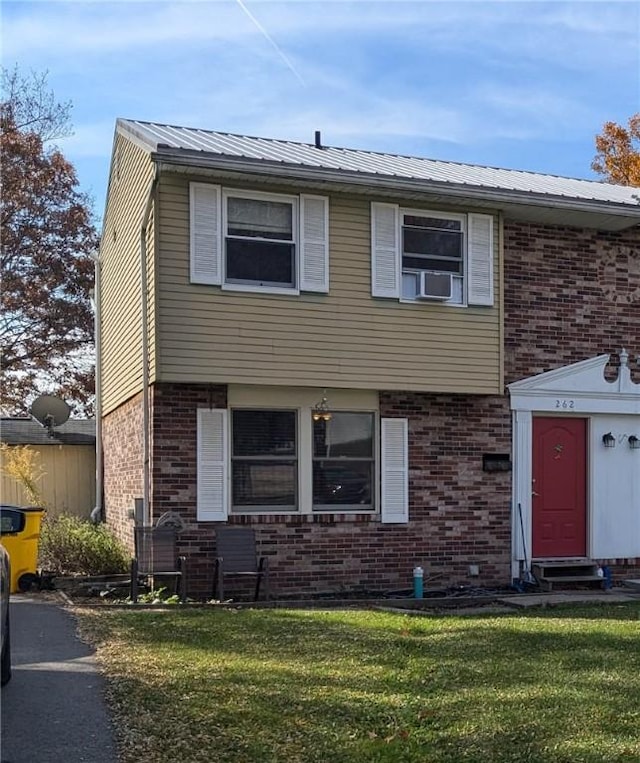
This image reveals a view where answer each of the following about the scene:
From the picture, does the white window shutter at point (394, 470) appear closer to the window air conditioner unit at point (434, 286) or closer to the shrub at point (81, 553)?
the window air conditioner unit at point (434, 286)

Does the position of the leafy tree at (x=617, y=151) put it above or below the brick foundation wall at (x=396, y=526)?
above

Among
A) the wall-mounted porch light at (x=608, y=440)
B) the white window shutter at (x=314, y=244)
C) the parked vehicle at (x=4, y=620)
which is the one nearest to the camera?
the parked vehicle at (x=4, y=620)

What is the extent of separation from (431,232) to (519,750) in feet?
28.0

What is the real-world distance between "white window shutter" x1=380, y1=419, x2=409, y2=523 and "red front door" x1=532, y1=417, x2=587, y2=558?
199 centimetres

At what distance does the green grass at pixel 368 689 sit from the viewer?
509cm

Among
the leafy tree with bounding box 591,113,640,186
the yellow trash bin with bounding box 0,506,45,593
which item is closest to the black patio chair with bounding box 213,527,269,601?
the yellow trash bin with bounding box 0,506,45,593

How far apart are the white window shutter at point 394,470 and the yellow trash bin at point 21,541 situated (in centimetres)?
438

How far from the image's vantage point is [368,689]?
6.24 metres

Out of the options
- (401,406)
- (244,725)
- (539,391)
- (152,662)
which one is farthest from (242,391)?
(244,725)

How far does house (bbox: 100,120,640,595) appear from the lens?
11.4 metres

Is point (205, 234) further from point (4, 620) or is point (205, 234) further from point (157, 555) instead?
point (4, 620)

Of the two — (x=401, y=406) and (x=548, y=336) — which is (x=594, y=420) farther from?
(x=401, y=406)

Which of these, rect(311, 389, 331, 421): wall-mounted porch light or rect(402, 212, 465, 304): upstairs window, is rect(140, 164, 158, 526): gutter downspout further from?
rect(402, 212, 465, 304): upstairs window

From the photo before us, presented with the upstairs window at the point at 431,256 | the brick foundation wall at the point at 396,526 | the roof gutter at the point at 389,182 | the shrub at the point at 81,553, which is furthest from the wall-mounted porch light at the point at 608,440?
the shrub at the point at 81,553
